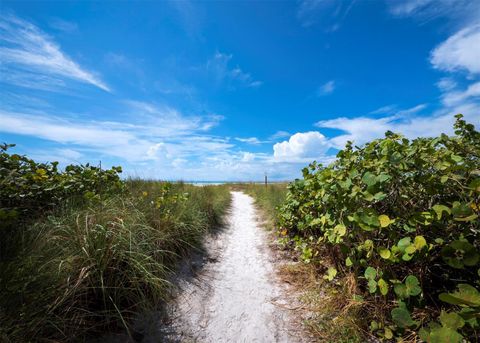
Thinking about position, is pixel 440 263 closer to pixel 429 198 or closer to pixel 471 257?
pixel 429 198

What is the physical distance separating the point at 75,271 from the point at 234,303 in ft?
5.55

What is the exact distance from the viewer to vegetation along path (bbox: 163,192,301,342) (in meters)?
2.21

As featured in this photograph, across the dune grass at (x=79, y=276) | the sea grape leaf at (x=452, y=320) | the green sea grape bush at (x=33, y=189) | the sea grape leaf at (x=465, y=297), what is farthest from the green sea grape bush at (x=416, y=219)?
the green sea grape bush at (x=33, y=189)

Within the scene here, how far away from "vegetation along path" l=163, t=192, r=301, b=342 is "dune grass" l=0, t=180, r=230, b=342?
379 mm

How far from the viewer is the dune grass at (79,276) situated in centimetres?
Result: 168

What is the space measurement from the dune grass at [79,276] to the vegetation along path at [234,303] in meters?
0.38

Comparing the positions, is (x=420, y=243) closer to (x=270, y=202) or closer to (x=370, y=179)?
(x=370, y=179)

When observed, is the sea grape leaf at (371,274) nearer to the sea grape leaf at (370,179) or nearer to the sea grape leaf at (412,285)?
the sea grape leaf at (412,285)

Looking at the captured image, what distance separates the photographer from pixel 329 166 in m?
2.97

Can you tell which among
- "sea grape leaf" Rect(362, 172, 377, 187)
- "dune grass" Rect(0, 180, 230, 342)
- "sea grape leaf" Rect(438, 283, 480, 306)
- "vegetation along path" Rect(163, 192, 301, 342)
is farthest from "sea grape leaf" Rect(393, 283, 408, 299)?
"dune grass" Rect(0, 180, 230, 342)

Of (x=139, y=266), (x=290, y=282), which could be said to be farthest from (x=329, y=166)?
(x=139, y=266)

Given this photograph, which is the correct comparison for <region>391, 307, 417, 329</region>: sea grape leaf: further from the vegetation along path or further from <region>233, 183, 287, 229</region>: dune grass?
<region>233, 183, 287, 229</region>: dune grass

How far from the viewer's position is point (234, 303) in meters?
2.69

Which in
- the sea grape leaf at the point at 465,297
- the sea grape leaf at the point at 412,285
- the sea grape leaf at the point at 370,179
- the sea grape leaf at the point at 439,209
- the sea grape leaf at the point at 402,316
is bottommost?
the sea grape leaf at the point at 402,316
